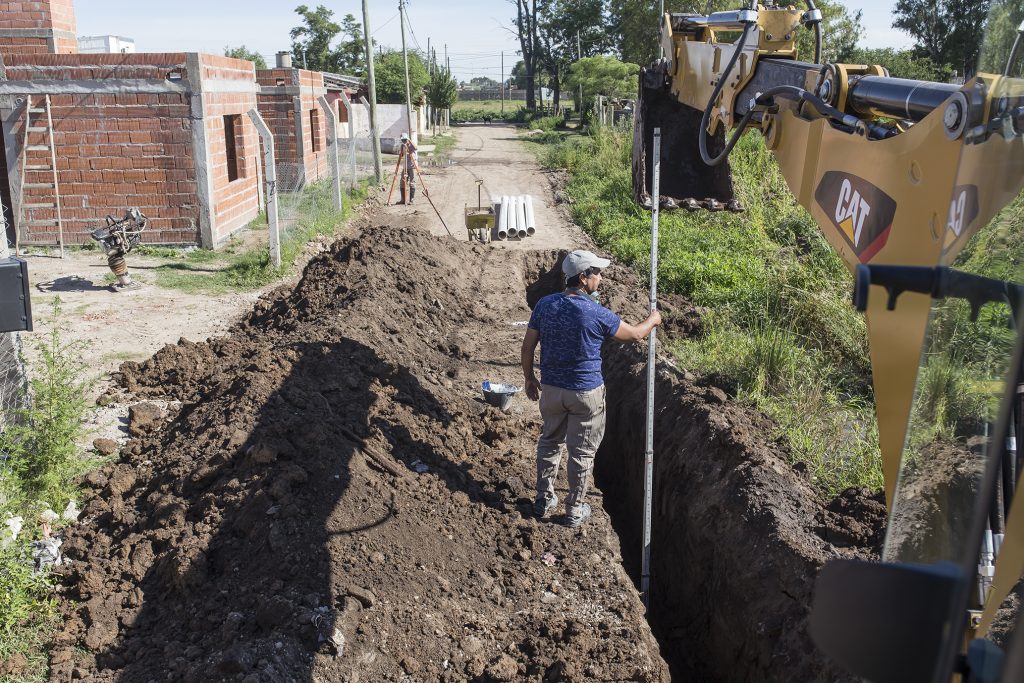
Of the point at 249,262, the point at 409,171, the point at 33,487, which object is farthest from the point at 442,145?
the point at 33,487

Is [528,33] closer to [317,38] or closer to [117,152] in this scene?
[317,38]

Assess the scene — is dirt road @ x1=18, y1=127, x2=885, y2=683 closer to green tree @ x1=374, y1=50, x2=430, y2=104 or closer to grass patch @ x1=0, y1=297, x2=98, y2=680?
grass patch @ x1=0, y1=297, x2=98, y2=680

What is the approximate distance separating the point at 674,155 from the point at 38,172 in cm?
1228

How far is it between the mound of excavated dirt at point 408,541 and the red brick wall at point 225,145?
7.52 m

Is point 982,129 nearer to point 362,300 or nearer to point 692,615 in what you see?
point 692,615

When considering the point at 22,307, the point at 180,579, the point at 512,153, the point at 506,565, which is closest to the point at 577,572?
the point at 506,565

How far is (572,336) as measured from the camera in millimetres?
6133

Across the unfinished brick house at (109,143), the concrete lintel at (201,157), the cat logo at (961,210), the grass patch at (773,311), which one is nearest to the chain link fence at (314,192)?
the concrete lintel at (201,157)

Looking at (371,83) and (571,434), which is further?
(371,83)

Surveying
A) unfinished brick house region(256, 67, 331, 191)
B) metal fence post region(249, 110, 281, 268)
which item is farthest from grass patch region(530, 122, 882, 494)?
unfinished brick house region(256, 67, 331, 191)

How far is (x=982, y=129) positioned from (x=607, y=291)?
929cm

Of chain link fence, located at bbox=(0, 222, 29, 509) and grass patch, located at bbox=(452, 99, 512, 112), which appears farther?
grass patch, located at bbox=(452, 99, 512, 112)

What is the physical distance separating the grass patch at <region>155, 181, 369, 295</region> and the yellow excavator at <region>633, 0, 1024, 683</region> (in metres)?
10.1

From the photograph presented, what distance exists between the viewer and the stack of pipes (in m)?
15.6
